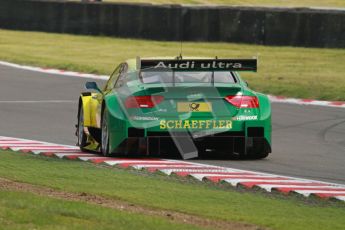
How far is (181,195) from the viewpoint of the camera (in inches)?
405

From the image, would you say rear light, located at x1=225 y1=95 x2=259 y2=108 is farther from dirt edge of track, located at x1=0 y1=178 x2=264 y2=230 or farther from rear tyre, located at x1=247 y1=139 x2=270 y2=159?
dirt edge of track, located at x1=0 y1=178 x2=264 y2=230

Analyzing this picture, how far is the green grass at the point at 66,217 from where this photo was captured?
8.00 m

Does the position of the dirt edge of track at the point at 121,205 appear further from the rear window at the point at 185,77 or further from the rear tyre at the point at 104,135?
the rear window at the point at 185,77

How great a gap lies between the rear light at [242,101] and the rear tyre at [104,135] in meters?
1.43

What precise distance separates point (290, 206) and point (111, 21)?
26285 millimetres

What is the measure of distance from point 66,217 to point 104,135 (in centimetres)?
574

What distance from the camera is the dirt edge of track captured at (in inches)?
340

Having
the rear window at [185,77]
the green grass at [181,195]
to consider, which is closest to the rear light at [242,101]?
the rear window at [185,77]

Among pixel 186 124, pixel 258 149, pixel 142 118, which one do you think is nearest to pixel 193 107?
pixel 186 124

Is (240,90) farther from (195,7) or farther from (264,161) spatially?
(195,7)

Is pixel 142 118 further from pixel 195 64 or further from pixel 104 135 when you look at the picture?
pixel 195 64

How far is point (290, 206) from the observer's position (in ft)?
32.6

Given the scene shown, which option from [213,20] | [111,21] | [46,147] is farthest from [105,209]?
[111,21]

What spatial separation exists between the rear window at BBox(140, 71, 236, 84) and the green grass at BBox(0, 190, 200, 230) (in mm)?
4830
